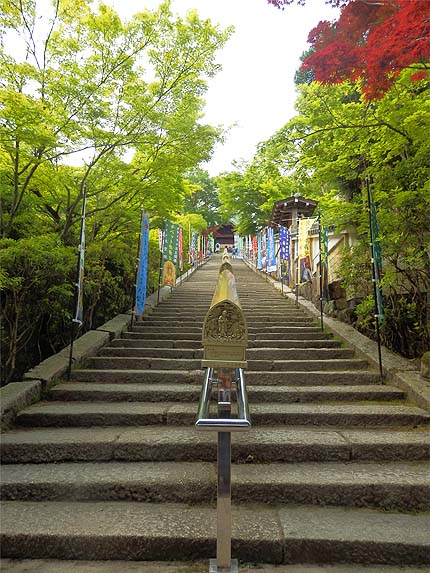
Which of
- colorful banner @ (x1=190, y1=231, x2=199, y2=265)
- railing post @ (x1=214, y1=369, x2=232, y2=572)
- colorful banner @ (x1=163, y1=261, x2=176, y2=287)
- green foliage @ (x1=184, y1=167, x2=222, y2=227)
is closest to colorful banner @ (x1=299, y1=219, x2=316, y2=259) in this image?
colorful banner @ (x1=163, y1=261, x2=176, y2=287)

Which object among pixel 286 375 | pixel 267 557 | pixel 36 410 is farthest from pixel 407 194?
pixel 36 410

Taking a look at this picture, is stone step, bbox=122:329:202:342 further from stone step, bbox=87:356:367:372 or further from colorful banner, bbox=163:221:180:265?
colorful banner, bbox=163:221:180:265

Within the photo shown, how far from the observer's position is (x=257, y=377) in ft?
15.6

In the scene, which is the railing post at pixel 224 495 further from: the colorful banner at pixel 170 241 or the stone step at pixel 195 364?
the colorful banner at pixel 170 241

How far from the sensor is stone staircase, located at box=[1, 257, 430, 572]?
2.29 m

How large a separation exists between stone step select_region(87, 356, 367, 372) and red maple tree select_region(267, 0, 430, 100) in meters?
3.66

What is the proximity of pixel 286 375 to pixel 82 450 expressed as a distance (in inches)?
106

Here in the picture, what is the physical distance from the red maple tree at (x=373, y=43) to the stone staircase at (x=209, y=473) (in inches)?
147

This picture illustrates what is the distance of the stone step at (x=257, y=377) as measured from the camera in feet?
15.5

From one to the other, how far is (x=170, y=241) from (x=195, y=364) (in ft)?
18.7

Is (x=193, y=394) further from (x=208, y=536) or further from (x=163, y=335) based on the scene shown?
(x=163, y=335)

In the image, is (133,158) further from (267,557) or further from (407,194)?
(267,557)

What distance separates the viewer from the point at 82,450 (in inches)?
125

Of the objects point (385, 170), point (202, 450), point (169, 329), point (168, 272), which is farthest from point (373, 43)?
point (168, 272)
